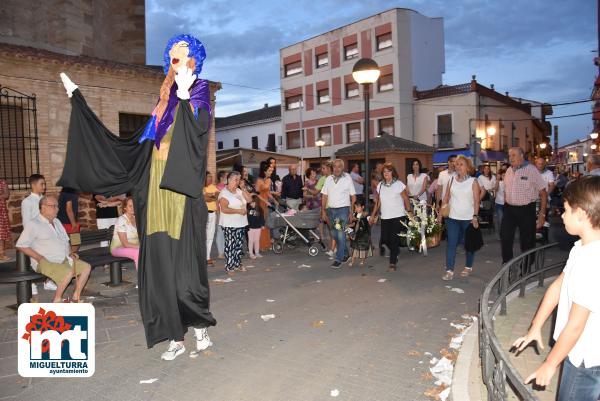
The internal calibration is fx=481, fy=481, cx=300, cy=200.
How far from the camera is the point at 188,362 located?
4.47 meters

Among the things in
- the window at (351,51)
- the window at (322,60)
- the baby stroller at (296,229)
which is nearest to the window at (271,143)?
the window at (322,60)

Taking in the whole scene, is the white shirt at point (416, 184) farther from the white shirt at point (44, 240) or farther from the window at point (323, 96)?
the window at point (323, 96)

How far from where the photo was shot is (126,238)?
7.14 meters

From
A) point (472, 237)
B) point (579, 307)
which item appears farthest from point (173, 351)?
point (472, 237)

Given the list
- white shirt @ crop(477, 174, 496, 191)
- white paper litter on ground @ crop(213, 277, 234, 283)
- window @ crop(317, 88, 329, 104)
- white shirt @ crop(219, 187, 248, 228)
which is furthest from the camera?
window @ crop(317, 88, 329, 104)

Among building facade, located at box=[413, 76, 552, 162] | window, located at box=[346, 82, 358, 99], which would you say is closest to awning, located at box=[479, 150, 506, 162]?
building facade, located at box=[413, 76, 552, 162]

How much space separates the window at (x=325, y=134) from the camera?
41.7 m

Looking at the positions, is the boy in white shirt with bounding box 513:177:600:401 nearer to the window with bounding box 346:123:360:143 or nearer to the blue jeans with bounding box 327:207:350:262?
the blue jeans with bounding box 327:207:350:262

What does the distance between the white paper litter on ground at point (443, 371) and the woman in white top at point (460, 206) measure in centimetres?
352

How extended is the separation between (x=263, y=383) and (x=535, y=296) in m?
4.20

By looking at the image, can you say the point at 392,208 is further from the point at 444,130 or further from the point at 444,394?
the point at 444,130

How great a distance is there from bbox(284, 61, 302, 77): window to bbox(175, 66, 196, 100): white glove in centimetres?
4128

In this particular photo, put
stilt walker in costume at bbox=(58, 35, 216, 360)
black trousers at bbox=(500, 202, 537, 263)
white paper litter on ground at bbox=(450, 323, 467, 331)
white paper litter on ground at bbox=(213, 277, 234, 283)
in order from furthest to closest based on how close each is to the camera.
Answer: white paper litter on ground at bbox=(213, 277, 234, 283)
black trousers at bbox=(500, 202, 537, 263)
white paper litter on ground at bbox=(450, 323, 467, 331)
stilt walker in costume at bbox=(58, 35, 216, 360)

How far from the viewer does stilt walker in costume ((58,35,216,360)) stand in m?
4.32
